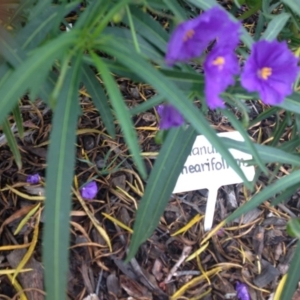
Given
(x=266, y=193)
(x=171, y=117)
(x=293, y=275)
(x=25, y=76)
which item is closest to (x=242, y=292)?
(x=293, y=275)

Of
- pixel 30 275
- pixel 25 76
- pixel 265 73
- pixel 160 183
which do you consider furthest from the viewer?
pixel 30 275

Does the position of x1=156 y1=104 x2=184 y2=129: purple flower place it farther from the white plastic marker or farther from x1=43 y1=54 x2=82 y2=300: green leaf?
the white plastic marker

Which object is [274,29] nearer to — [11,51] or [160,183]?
[160,183]

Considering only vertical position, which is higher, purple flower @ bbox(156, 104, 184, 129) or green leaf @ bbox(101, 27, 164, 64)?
green leaf @ bbox(101, 27, 164, 64)

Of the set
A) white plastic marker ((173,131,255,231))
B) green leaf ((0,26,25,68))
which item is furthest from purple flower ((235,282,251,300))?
green leaf ((0,26,25,68))

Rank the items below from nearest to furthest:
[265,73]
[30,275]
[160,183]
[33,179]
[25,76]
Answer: [25,76] → [265,73] → [160,183] → [30,275] → [33,179]

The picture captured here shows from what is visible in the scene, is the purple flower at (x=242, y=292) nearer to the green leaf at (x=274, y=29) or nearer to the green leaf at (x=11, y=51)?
the green leaf at (x=274, y=29)

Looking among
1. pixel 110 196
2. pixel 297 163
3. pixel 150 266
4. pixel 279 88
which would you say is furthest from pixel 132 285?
pixel 279 88
